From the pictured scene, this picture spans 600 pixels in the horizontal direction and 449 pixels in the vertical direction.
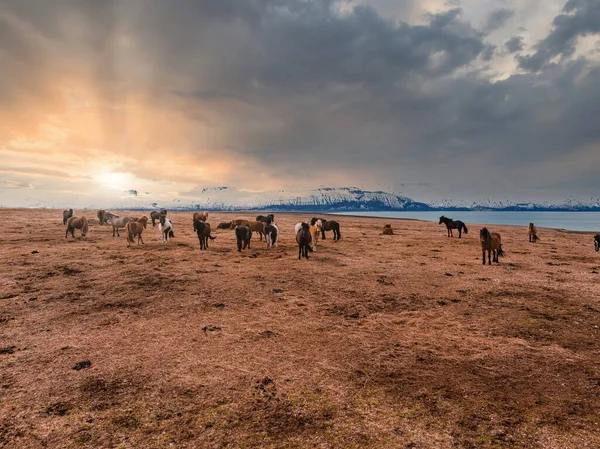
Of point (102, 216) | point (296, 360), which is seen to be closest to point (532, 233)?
point (296, 360)

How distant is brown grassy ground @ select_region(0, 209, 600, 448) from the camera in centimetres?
484

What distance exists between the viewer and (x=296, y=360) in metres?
7.07

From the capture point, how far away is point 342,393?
5.80 metres

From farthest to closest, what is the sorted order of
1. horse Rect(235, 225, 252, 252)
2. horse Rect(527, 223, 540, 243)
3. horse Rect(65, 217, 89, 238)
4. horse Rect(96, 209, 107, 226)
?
horse Rect(96, 209, 107, 226), horse Rect(527, 223, 540, 243), horse Rect(65, 217, 89, 238), horse Rect(235, 225, 252, 252)

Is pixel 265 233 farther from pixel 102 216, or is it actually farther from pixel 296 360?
pixel 102 216

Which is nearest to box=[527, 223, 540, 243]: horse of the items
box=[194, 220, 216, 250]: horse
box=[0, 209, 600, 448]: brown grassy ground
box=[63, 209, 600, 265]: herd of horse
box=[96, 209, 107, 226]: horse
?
box=[63, 209, 600, 265]: herd of horse

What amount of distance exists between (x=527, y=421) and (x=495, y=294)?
7.99 metres

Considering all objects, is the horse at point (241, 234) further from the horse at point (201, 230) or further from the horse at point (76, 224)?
the horse at point (76, 224)

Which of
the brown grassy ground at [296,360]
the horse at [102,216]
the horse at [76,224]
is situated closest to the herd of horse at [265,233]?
the horse at [76,224]

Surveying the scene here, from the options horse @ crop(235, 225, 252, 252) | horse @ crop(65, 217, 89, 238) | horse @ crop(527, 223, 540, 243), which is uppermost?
horse @ crop(65, 217, 89, 238)

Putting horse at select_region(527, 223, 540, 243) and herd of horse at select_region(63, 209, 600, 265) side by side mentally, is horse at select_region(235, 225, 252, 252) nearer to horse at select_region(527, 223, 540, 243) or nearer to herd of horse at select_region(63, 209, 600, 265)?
herd of horse at select_region(63, 209, 600, 265)

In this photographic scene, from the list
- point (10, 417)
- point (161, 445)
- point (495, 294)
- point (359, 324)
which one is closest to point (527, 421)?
point (359, 324)

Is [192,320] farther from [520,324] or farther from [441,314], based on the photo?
[520,324]

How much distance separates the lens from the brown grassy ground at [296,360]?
4844 mm
